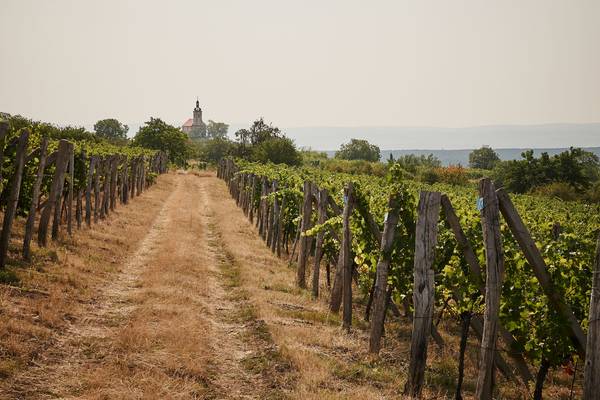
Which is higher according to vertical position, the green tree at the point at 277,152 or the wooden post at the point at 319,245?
the green tree at the point at 277,152

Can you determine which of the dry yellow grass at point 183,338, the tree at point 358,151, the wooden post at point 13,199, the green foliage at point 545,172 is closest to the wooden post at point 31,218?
the dry yellow grass at point 183,338

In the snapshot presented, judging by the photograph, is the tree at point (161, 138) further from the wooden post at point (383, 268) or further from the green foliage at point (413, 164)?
the wooden post at point (383, 268)

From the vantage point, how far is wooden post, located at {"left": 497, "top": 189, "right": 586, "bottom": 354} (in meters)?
5.75

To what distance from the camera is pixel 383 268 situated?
→ 8258 millimetres

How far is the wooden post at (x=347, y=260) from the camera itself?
31.4ft

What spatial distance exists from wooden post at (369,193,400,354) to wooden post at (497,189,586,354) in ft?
8.00

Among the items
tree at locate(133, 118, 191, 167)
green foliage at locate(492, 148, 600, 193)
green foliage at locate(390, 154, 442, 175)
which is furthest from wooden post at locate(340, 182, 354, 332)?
tree at locate(133, 118, 191, 167)

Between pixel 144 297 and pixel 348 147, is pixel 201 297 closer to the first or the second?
pixel 144 297

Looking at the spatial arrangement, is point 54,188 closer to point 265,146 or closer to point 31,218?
point 31,218

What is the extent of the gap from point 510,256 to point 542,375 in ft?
5.38

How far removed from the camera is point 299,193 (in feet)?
53.8

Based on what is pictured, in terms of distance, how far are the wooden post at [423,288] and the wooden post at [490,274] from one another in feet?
2.75

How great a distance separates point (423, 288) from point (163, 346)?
3699 millimetres

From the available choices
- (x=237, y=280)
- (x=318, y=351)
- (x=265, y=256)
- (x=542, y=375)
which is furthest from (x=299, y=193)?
(x=542, y=375)
